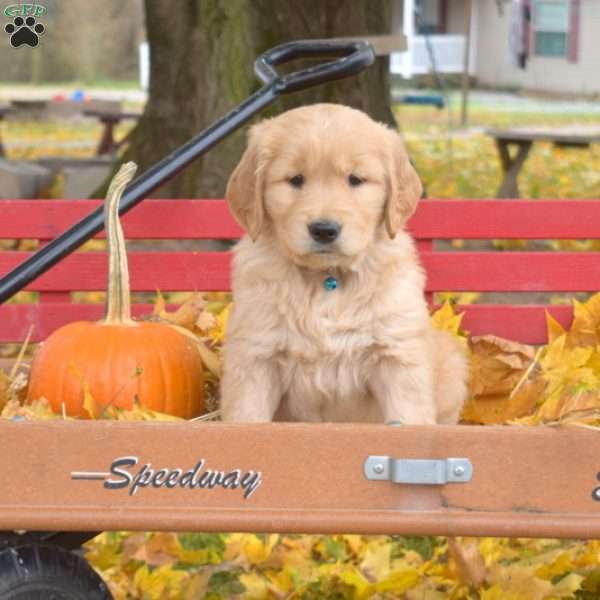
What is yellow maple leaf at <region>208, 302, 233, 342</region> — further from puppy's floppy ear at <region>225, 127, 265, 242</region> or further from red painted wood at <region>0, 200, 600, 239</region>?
puppy's floppy ear at <region>225, 127, 265, 242</region>

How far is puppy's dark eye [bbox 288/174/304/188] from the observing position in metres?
2.81

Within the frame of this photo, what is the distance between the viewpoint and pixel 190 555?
12.4ft

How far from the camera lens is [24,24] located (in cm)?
482

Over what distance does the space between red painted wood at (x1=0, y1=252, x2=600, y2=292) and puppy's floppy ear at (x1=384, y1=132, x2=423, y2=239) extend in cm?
90

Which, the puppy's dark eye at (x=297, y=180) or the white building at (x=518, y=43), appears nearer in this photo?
the puppy's dark eye at (x=297, y=180)

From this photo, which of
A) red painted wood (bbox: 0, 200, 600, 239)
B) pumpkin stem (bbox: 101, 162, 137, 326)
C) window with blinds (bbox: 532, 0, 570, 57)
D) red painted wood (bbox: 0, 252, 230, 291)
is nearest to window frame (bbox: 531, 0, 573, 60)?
window with blinds (bbox: 532, 0, 570, 57)

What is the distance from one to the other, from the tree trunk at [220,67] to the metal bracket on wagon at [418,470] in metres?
4.09

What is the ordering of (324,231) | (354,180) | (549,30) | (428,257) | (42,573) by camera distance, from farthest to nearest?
(549,30), (428,257), (354,180), (324,231), (42,573)

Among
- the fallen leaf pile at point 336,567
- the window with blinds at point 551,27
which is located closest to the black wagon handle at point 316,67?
the fallen leaf pile at point 336,567

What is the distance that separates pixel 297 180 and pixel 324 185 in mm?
74

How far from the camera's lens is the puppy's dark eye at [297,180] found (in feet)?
9.23

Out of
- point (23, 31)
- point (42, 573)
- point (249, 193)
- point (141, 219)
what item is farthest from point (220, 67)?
point (42, 573)

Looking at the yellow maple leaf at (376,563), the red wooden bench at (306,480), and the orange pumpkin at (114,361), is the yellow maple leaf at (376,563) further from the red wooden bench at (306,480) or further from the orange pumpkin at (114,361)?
the red wooden bench at (306,480)

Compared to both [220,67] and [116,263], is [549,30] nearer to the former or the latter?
[220,67]
